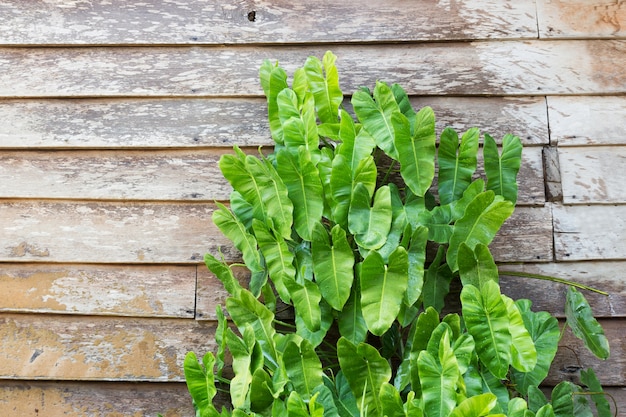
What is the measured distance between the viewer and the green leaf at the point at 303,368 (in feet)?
5.05

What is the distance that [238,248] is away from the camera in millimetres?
1709

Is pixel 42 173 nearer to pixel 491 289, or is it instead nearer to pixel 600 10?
pixel 491 289

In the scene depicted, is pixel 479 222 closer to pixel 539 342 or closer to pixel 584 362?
pixel 539 342

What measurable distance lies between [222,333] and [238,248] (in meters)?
0.22

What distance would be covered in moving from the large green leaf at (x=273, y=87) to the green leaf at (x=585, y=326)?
0.87 meters

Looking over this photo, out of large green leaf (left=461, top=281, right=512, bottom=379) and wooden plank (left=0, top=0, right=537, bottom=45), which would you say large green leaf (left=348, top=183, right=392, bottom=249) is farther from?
wooden plank (left=0, top=0, right=537, bottom=45)

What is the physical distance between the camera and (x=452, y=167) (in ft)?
5.65

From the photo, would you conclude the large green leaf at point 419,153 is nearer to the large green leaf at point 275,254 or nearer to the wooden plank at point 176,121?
the wooden plank at point 176,121

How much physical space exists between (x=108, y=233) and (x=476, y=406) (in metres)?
1.13

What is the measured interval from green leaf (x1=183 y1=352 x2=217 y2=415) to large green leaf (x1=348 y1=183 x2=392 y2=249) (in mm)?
Result: 476

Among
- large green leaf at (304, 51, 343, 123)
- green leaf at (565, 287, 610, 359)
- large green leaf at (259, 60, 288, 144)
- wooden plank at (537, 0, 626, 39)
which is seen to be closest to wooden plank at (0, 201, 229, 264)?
large green leaf at (259, 60, 288, 144)

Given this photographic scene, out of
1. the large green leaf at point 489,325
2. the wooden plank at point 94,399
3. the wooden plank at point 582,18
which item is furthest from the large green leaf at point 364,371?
the wooden plank at point 582,18

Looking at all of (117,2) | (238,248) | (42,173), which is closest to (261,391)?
(238,248)

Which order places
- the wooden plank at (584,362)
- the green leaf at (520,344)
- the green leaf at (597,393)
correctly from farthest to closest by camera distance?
the wooden plank at (584,362) < the green leaf at (597,393) < the green leaf at (520,344)
